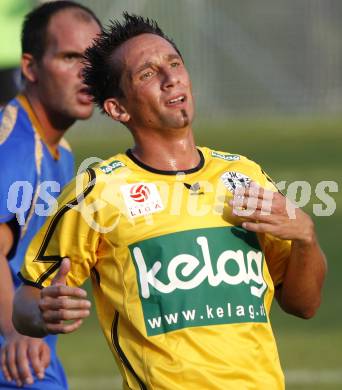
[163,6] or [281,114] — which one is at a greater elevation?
[163,6]

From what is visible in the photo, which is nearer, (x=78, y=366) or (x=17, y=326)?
(x=17, y=326)

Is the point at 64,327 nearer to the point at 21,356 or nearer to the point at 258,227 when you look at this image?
the point at 258,227

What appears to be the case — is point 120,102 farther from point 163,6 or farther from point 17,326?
point 163,6

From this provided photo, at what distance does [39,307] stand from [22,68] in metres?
2.38

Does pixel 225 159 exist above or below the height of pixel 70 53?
below

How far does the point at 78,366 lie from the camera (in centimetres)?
884

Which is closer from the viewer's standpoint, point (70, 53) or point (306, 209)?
point (70, 53)

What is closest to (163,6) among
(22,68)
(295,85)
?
(295,85)

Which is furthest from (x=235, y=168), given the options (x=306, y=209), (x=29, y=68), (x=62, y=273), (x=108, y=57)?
(x=306, y=209)

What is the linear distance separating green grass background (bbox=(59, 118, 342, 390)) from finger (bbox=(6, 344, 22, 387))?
126 inches

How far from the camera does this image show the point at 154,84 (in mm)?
4684

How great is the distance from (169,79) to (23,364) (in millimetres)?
1353

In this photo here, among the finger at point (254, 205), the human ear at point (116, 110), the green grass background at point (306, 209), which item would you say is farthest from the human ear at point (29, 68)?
the green grass background at point (306, 209)

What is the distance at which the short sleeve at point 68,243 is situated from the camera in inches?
179
